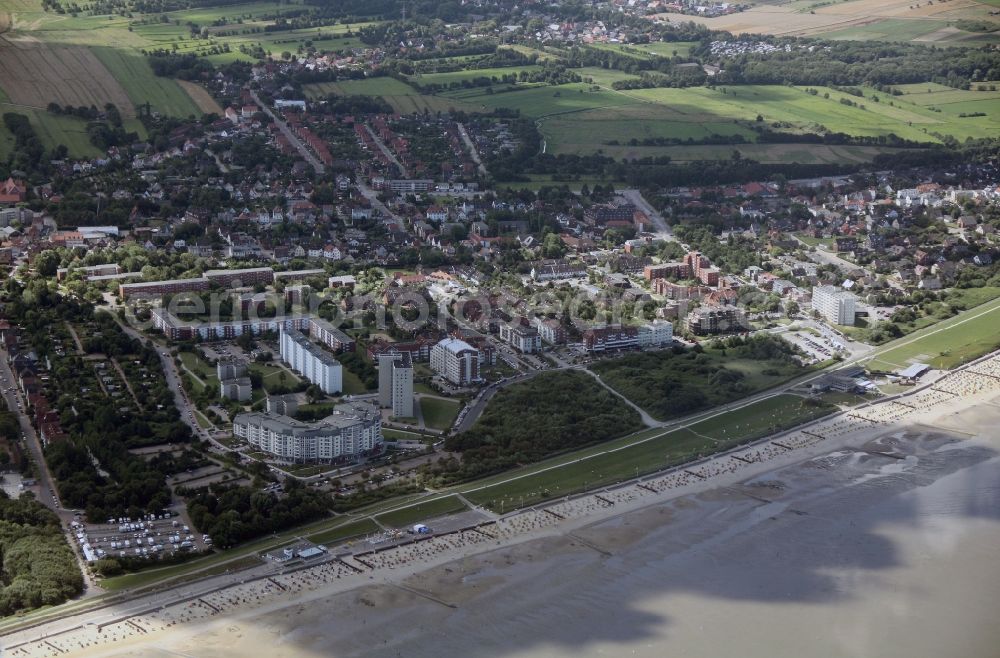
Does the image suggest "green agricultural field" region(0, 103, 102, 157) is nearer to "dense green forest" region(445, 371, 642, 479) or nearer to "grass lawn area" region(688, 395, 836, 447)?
"dense green forest" region(445, 371, 642, 479)

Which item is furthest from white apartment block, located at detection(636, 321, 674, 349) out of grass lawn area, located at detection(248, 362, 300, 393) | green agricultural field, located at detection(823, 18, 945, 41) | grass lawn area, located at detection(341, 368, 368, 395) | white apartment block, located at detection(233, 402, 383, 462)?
green agricultural field, located at detection(823, 18, 945, 41)

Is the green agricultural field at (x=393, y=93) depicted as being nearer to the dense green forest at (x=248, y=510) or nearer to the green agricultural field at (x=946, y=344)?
the green agricultural field at (x=946, y=344)

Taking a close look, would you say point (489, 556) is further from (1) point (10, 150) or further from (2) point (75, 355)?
(1) point (10, 150)

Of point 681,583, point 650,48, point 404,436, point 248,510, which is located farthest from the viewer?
point 650,48

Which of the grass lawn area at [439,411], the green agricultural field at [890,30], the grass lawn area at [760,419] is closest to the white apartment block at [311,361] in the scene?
the grass lawn area at [439,411]

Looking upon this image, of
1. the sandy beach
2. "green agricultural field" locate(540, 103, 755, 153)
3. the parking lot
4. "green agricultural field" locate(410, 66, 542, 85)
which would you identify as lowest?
the sandy beach

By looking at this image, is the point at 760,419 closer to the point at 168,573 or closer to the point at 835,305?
the point at 835,305

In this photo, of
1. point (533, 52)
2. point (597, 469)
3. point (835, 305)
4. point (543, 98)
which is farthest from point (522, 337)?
point (533, 52)
